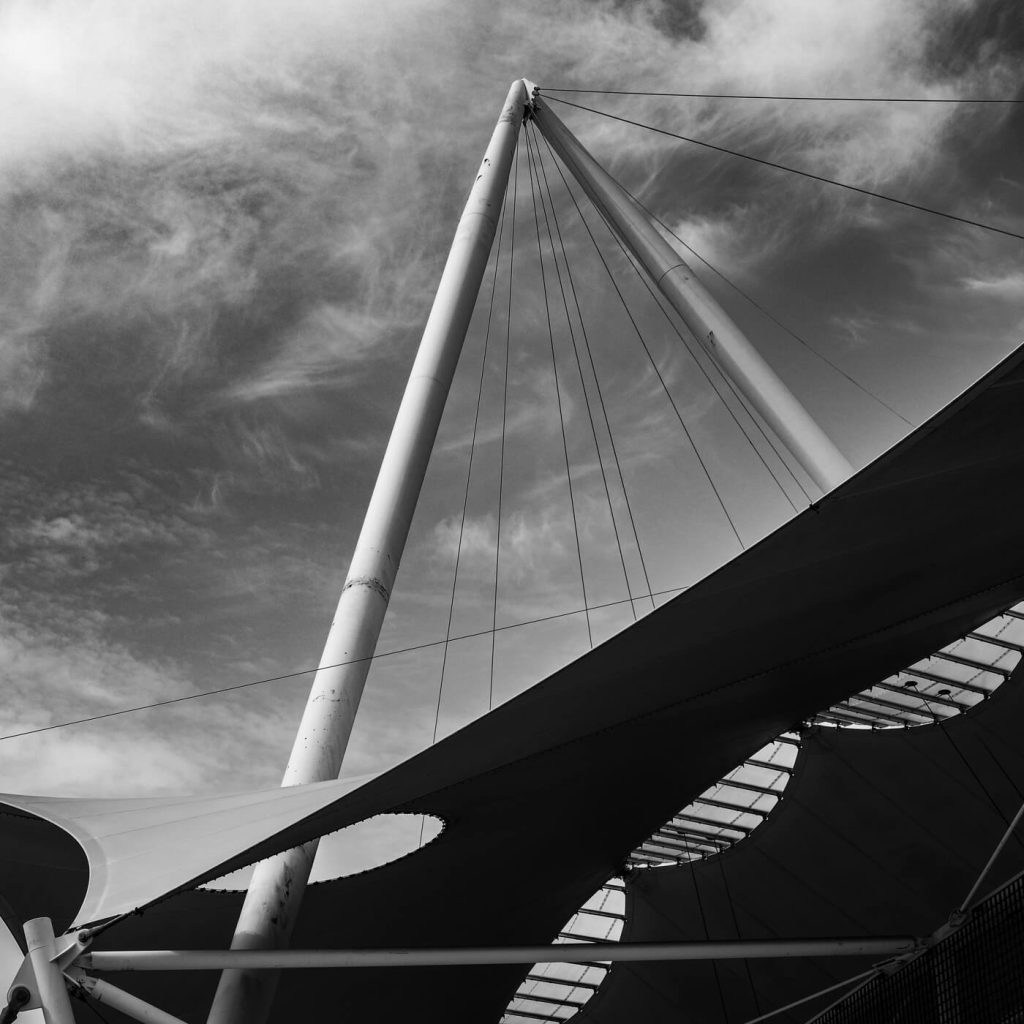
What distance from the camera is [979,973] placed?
16203mm

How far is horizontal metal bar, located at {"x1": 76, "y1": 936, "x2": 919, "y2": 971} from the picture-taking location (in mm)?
9789

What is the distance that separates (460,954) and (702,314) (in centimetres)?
1363

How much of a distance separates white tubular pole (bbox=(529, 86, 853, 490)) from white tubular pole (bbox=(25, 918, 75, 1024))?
1150 centimetres

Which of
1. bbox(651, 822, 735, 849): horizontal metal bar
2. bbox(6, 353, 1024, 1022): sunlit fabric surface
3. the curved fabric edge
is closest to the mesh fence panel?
bbox(6, 353, 1024, 1022): sunlit fabric surface

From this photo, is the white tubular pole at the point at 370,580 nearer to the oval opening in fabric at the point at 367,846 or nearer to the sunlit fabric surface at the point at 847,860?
the oval opening in fabric at the point at 367,846

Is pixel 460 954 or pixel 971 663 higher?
pixel 971 663

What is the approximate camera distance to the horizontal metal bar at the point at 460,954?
9.79m

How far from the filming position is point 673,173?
123ft

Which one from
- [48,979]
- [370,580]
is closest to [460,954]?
[48,979]

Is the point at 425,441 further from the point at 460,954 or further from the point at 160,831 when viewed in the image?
the point at 460,954

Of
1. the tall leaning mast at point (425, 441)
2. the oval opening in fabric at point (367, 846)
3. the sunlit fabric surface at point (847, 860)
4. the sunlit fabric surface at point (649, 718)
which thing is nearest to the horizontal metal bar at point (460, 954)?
the sunlit fabric surface at point (649, 718)

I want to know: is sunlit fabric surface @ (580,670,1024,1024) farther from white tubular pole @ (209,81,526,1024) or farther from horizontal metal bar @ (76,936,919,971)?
horizontal metal bar @ (76,936,919,971)

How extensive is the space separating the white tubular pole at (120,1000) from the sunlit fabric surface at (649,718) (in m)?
0.63

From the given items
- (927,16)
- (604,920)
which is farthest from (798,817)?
(927,16)
